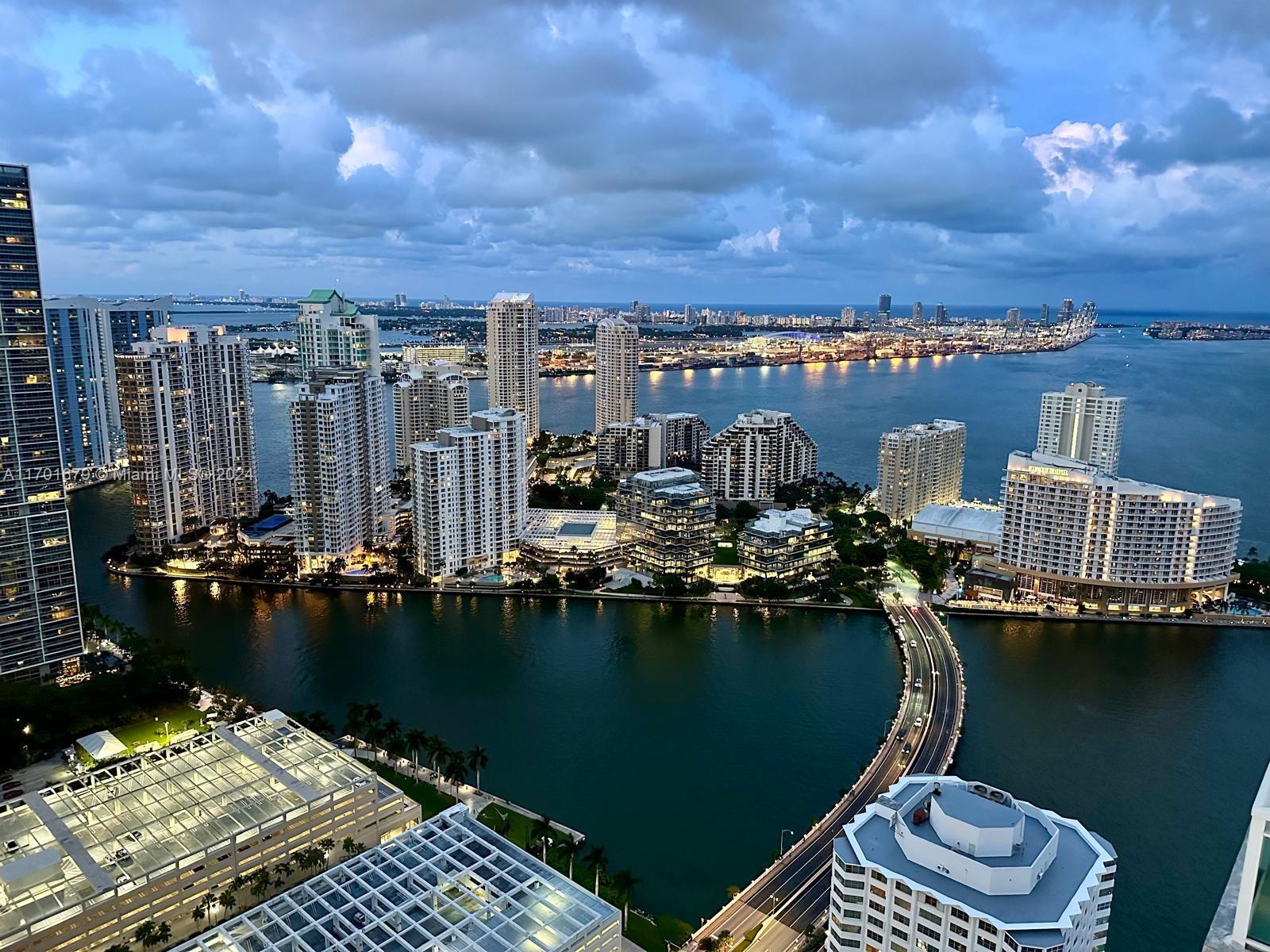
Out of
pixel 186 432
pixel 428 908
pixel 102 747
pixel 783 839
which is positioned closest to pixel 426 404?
pixel 186 432

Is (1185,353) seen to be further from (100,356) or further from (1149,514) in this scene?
(100,356)

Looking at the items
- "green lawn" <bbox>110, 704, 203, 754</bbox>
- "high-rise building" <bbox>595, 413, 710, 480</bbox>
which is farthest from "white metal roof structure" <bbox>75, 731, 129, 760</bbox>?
"high-rise building" <bbox>595, 413, 710, 480</bbox>

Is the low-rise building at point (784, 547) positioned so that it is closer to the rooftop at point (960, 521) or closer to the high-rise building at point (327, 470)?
the rooftop at point (960, 521)

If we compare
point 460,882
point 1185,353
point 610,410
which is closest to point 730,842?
point 460,882

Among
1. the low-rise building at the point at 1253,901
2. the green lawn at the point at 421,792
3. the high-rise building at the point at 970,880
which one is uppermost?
the low-rise building at the point at 1253,901

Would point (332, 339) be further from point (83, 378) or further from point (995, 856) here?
point (995, 856)

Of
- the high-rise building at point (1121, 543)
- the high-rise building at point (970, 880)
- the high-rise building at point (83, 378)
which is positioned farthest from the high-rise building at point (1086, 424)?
the high-rise building at point (83, 378)
